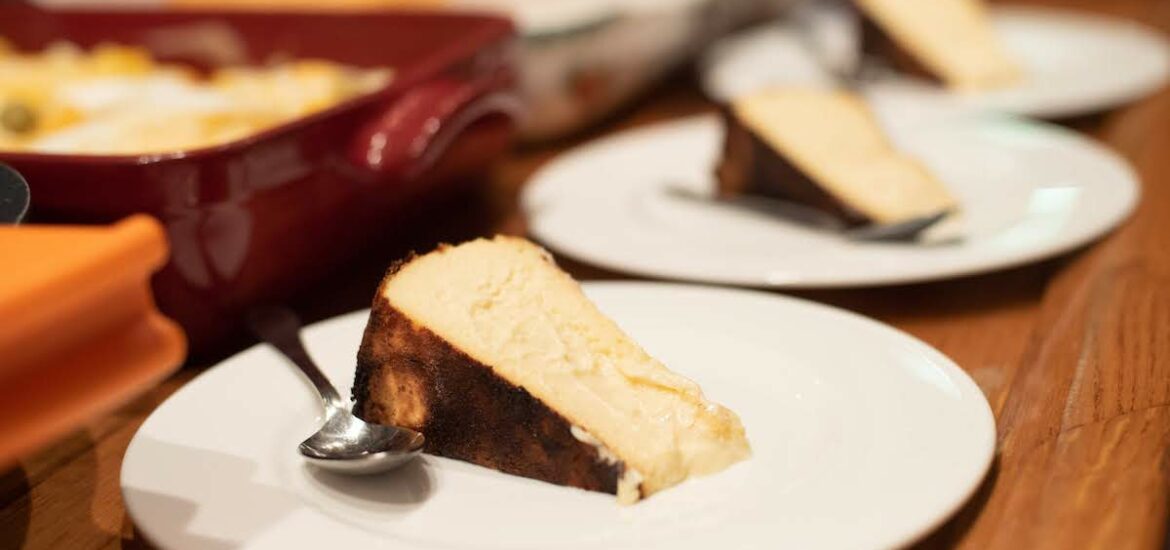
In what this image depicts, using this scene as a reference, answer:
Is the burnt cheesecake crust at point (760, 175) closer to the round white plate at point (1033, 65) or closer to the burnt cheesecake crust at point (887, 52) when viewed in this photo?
the round white plate at point (1033, 65)

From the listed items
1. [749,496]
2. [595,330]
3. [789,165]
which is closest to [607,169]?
[789,165]

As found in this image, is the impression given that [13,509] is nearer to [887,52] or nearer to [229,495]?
[229,495]

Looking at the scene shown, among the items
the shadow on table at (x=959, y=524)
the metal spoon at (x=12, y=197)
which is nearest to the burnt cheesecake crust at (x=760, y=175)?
the shadow on table at (x=959, y=524)

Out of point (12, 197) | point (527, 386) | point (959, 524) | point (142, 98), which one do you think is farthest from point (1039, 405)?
point (142, 98)

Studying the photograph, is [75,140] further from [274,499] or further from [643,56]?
[643,56]

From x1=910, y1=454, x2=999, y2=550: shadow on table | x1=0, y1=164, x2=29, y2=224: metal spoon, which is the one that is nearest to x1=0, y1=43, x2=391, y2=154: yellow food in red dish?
x1=0, y1=164, x2=29, y2=224: metal spoon

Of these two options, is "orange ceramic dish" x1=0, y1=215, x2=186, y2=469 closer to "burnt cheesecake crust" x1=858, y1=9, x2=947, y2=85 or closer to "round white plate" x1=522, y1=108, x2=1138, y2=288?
"round white plate" x1=522, y1=108, x2=1138, y2=288
